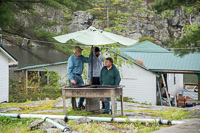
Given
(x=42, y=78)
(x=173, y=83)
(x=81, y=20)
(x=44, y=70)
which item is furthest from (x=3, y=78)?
(x=81, y=20)

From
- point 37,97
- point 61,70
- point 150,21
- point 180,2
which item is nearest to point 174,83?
point 61,70

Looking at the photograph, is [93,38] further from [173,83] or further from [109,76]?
[173,83]

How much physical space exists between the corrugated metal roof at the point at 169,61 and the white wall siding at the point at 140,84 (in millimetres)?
808

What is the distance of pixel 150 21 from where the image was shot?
8981 cm

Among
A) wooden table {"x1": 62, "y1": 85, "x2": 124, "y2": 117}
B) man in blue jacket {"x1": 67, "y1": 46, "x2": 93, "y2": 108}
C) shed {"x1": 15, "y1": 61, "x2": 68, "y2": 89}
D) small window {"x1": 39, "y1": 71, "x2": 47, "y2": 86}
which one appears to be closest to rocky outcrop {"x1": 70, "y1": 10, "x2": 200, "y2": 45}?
small window {"x1": 39, "y1": 71, "x2": 47, "y2": 86}

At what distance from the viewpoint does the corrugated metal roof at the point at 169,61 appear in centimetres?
2416

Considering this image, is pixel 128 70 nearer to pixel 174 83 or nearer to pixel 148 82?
pixel 148 82

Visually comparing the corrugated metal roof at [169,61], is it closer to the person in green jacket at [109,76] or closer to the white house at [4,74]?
the white house at [4,74]

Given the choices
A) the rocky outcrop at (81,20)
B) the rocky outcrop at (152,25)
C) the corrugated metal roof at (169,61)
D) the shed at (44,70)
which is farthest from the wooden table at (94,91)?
the rocky outcrop at (81,20)

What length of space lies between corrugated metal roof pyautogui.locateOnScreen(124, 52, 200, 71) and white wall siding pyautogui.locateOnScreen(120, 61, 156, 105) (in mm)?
808

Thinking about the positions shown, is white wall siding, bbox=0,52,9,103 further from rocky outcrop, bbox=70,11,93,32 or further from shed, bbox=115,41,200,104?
rocky outcrop, bbox=70,11,93,32

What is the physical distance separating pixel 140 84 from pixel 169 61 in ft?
9.84

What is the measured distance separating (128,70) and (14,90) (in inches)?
381

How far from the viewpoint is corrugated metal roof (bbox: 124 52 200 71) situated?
79.3ft
